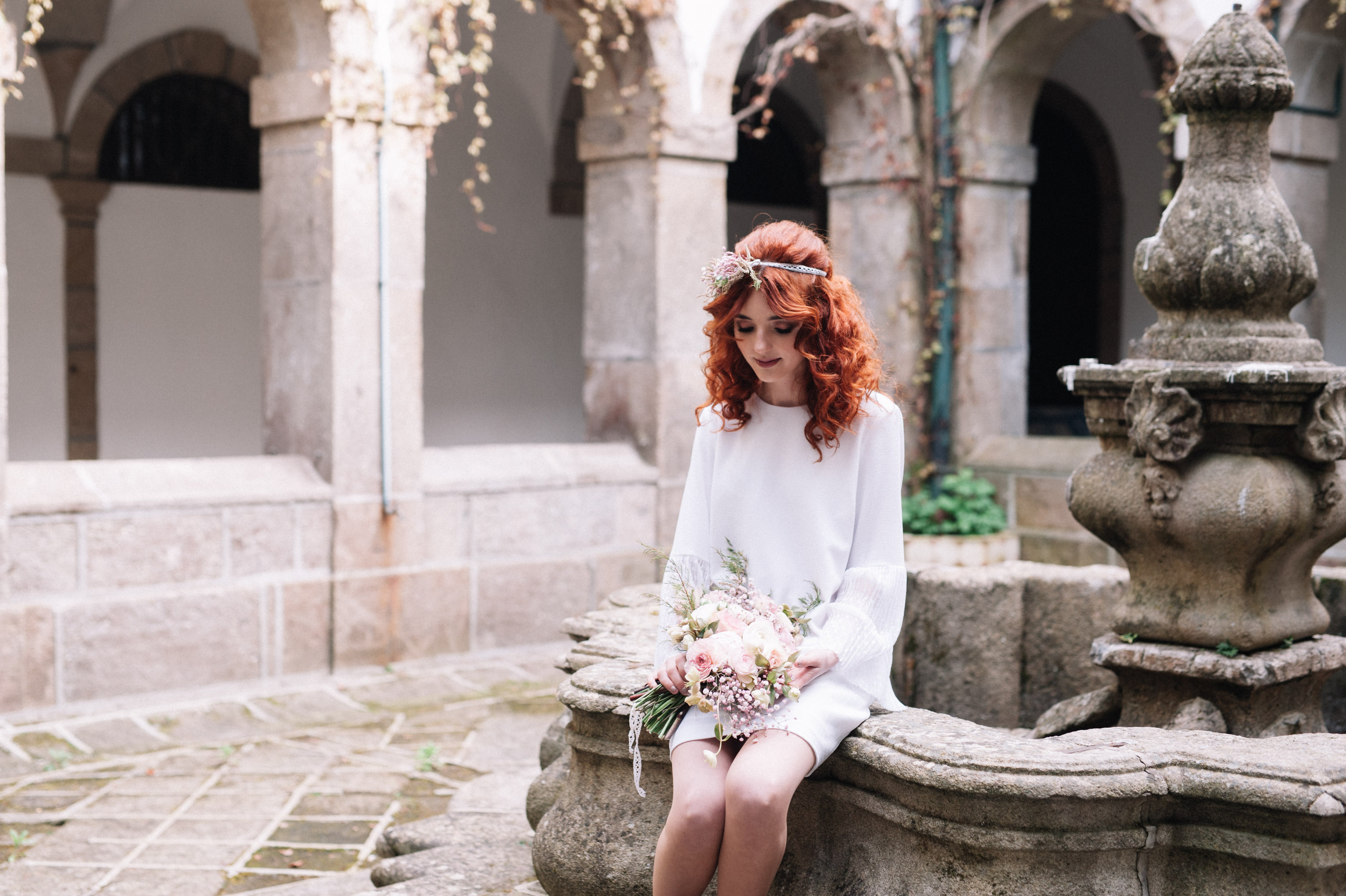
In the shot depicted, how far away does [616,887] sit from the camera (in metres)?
2.79

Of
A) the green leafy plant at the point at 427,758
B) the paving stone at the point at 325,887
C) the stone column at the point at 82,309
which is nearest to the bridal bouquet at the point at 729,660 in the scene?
the paving stone at the point at 325,887

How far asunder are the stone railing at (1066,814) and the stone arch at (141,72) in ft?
23.7

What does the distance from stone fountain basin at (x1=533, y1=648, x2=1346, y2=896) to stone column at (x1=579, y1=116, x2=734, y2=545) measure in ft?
14.1

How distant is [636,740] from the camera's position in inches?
104

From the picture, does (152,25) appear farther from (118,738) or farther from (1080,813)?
(1080,813)

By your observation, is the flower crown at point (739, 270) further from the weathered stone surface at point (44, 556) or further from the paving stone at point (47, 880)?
the weathered stone surface at point (44, 556)

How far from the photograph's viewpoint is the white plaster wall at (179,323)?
343 inches

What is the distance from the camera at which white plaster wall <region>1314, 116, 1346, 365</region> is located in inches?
349

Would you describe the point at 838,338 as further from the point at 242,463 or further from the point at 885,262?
the point at 885,262

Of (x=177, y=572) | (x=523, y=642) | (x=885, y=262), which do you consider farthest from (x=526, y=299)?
(x=177, y=572)

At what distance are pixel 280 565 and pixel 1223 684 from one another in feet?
12.1

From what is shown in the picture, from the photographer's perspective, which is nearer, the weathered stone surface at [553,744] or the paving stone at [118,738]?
the weathered stone surface at [553,744]

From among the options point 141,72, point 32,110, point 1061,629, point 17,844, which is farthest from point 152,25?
point 1061,629

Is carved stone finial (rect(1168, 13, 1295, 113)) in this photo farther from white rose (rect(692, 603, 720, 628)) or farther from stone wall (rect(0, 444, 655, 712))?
stone wall (rect(0, 444, 655, 712))
